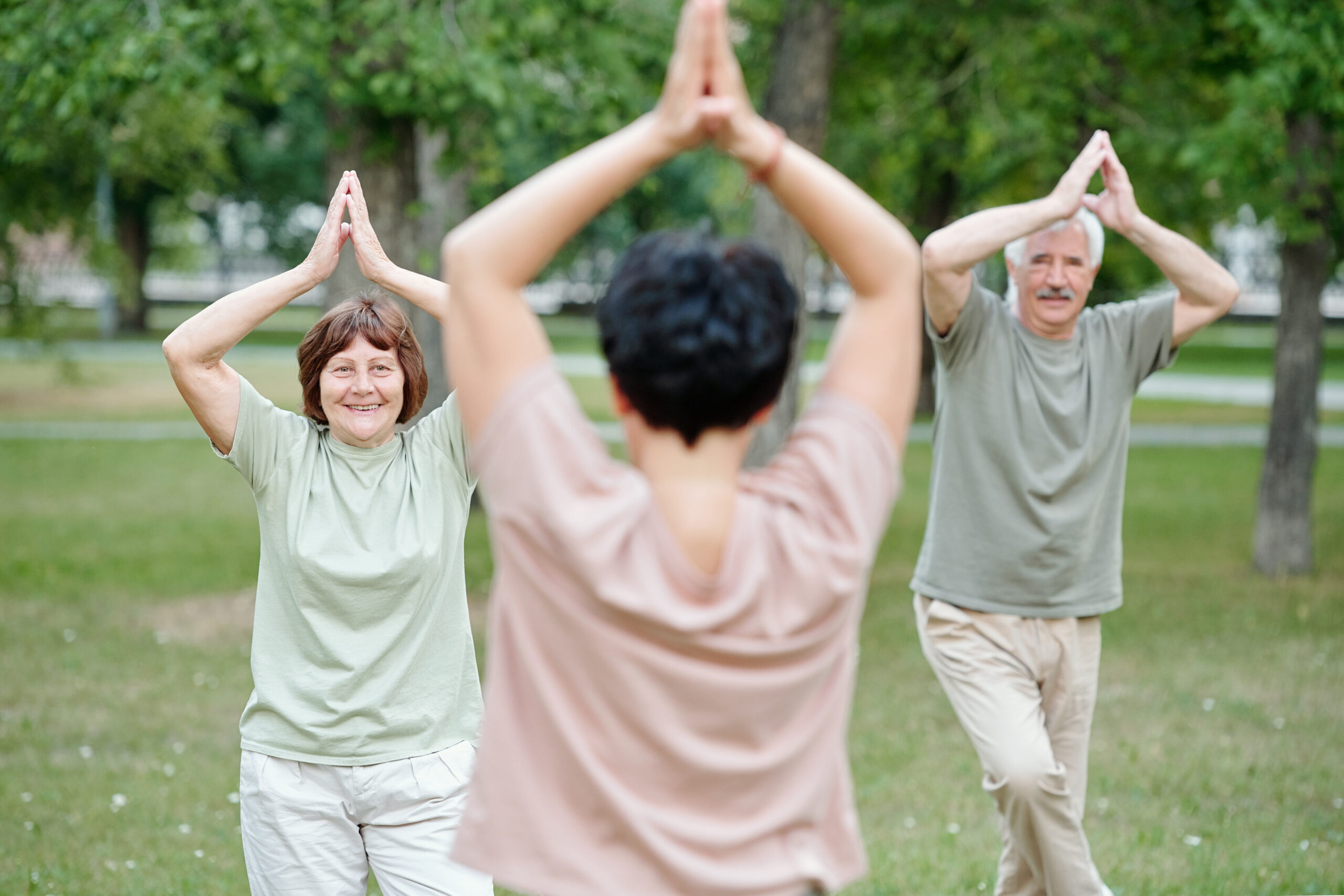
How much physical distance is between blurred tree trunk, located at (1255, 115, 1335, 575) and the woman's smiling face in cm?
903

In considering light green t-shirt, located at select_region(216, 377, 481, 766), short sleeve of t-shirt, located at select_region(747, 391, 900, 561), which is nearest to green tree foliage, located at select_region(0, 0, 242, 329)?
light green t-shirt, located at select_region(216, 377, 481, 766)

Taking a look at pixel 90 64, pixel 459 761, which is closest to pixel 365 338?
pixel 459 761

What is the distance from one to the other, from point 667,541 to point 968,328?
2.31m

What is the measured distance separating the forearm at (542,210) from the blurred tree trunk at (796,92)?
905 centimetres

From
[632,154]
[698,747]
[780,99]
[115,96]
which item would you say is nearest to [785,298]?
[632,154]

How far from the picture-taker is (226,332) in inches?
126

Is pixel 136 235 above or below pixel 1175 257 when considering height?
above

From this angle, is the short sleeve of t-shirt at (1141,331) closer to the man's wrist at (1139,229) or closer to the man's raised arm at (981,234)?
the man's wrist at (1139,229)

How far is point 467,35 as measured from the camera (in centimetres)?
896

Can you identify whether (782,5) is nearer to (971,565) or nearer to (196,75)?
(196,75)

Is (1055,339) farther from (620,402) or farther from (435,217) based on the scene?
(435,217)

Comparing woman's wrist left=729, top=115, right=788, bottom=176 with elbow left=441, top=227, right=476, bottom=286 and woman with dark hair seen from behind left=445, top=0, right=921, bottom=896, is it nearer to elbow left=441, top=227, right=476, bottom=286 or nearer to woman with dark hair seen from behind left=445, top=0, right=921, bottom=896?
woman with dark hair seen from behind left=445, top=0, right=921, bottom=896

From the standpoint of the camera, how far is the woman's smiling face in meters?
3.37

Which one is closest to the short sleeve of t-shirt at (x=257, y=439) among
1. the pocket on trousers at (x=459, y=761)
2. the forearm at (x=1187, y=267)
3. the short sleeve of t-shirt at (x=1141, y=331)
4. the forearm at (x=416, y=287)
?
the forearm at (x=416, y=287)
